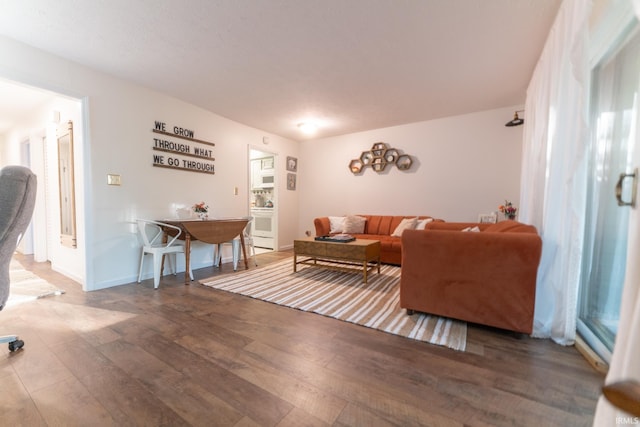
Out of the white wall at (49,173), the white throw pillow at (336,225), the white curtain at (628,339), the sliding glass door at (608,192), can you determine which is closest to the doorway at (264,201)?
the white throw pillow at (336,225)

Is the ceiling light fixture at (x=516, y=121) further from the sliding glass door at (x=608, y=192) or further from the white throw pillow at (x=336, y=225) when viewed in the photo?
the white throw pillow at (x=336, y=225)

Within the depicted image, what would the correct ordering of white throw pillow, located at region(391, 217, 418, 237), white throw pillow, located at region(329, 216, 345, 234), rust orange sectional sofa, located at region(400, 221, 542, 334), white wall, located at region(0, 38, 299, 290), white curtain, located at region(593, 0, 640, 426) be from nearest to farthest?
1. white curtain, located at region(593, 0, 640, 426)
2. rust orange sectional sofa, located at region(400, 221, 542, 334)
3. white wall, located at region(0, 38, 299, 290)
4. white throw pillow, located at region(391, 217, 418, 237)
5. white throw pillow, located at region(329, 216, 345, 234)

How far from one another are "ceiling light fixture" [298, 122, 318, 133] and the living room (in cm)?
66

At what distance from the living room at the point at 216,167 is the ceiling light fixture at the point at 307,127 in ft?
2.18

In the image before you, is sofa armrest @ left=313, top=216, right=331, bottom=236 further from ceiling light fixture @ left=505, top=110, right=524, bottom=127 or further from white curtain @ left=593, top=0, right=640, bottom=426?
white curtain @ left=593, top=0, right=640, bottom=426

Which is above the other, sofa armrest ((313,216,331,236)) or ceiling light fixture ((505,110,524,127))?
ceiling light fixture ((505,110,524,127))

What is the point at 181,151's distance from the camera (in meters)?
3.27

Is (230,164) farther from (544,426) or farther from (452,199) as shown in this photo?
(544,426)

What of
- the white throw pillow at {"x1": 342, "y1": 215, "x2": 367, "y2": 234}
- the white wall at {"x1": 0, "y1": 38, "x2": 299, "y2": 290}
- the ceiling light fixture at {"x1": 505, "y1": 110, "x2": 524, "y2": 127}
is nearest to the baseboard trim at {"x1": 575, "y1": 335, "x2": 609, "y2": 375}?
the ceiling light fixture at {"x1": 505, "y1": 110, "x2": 524, "y2": 127}

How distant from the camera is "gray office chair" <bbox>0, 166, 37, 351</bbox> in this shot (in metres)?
1.18

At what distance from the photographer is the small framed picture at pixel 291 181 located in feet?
17.0

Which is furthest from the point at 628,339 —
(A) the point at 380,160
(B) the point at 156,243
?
(A) the point at 380,160

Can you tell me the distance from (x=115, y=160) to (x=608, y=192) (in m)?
4.19

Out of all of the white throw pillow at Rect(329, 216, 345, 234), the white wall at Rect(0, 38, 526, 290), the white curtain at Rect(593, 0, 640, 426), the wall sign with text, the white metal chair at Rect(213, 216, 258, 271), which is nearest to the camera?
the white curtain at Rect(593, 0, 640, 426)
